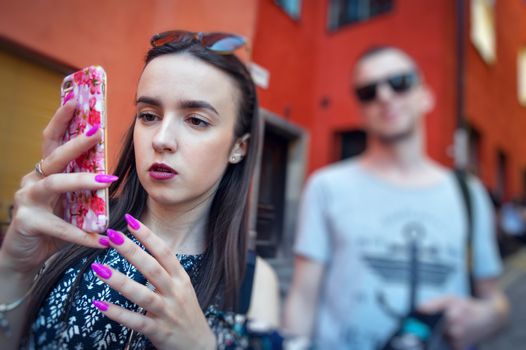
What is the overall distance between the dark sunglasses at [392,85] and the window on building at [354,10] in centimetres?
12

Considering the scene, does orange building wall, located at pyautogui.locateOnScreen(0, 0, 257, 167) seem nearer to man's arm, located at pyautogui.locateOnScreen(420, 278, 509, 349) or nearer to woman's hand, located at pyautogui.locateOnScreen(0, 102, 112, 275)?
woman's hand, located at pyautogui.locateOnScreen(0, 102, 112, 275)

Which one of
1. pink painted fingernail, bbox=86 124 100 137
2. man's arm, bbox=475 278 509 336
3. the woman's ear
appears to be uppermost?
the woman's ear

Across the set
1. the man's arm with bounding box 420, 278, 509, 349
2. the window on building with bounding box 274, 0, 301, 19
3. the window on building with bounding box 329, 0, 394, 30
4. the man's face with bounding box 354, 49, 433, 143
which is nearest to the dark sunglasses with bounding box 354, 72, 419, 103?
the man's face with bounding box 354, 49, 433, 143

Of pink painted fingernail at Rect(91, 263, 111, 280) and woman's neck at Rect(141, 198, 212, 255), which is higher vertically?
woman's neck at Rect(141, 198, 212, 255)

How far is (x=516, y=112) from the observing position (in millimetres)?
824

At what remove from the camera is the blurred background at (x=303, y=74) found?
0.69 ft

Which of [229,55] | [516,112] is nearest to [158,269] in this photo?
[229,55]

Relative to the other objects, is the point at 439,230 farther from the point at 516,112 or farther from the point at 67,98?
the point at 67,98

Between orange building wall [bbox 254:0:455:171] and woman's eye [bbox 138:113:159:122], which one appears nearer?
woman's eye [bbox 138:113:159:122]

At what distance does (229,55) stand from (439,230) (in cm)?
52

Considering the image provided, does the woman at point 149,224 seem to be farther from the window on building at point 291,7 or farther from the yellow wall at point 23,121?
the window on building at point 291,7

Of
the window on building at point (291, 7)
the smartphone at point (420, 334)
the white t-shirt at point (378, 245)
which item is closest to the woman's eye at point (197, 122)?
the window on building at point (291, 7)

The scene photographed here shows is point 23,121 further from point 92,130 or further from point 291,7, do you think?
point 291,7

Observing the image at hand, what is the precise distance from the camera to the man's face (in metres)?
0.61
